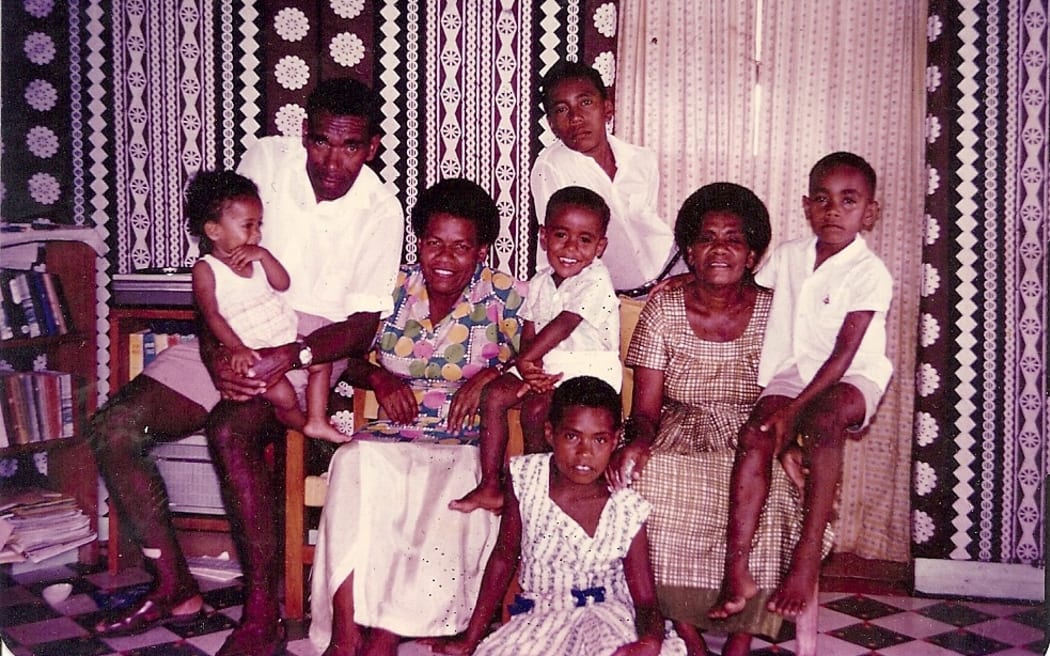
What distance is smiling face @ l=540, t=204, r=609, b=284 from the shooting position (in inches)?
94.1

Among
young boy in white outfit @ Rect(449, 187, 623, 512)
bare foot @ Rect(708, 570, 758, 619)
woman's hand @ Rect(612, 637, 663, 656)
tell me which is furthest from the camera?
young boy in white outfit @ Rect(449, 187, 623, 512)

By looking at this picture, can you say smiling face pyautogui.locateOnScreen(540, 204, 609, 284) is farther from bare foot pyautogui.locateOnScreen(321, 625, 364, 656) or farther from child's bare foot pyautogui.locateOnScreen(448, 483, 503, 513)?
bare foot pyautogui.locateOnScreen(321, 625, 364, 656)

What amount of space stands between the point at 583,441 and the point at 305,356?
888 millimetres

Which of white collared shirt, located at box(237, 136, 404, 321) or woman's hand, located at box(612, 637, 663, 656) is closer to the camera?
woman's hand, located at box(612, 637, 663, 656)

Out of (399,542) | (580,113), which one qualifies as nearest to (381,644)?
(399,542)

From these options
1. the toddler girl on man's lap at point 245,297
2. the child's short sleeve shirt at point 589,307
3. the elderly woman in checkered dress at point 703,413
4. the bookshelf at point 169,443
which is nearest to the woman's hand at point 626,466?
the elderly woman in checkered dress at point 703,413

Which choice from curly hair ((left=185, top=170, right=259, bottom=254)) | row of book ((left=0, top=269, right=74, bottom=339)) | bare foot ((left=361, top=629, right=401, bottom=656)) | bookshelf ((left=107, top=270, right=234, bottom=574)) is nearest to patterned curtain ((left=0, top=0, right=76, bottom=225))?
row of book ((left=0, top=269, right=74, bottom=339))

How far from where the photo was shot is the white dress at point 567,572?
2006 millimetres

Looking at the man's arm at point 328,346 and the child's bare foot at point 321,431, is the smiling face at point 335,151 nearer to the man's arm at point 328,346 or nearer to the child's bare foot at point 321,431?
the man's arm at point 328,346

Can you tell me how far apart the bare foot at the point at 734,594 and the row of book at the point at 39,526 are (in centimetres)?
199

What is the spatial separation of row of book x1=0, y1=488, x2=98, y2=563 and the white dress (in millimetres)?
1494

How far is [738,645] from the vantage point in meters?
2.14

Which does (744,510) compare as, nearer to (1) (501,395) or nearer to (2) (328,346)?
(1) (501,395)

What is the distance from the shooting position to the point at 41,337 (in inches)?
104
